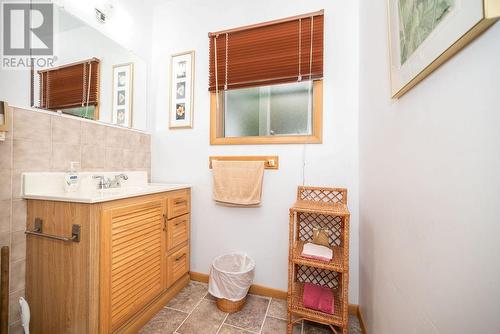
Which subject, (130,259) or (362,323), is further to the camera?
(362,323)

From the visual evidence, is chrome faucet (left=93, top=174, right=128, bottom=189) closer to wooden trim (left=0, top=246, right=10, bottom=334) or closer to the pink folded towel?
wooden trim (left=0, top=246, right=10, bottom=334)

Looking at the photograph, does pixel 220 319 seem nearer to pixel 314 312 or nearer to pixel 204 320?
pixel 204 320

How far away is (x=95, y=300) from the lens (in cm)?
102

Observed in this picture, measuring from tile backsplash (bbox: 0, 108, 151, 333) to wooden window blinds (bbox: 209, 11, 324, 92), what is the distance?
107 cm

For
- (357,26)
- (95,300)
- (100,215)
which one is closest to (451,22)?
(357,26)

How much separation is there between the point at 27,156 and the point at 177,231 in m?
1.03

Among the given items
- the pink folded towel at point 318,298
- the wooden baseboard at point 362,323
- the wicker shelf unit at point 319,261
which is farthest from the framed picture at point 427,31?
the wooden baseboard at point 362,323

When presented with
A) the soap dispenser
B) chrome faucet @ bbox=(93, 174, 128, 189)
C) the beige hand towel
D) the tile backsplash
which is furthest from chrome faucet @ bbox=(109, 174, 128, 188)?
the beige hand towel

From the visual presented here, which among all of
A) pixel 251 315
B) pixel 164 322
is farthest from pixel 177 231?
pixel 251 315

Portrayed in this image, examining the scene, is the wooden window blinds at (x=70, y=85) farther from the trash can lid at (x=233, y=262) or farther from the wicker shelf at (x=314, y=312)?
the wicker shelf at (x=314, y=312)

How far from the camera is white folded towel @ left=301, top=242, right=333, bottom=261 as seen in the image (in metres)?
1.19

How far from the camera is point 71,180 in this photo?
50.2 inches

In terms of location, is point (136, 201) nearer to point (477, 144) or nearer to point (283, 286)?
point (283, 286)

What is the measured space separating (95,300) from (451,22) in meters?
1.74
